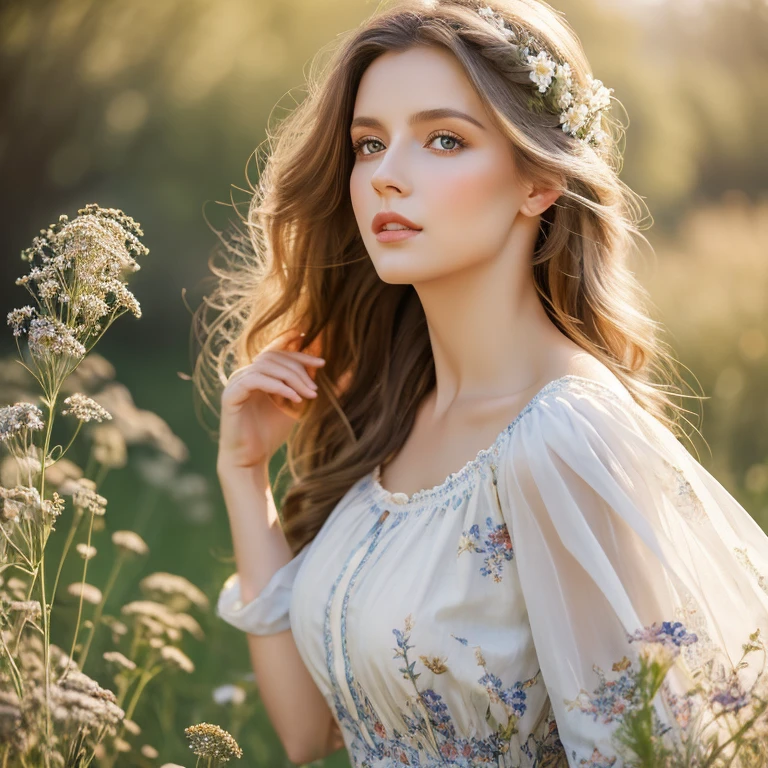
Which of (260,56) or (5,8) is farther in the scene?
(260,56)

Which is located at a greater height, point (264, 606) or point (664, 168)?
point (664, 168)

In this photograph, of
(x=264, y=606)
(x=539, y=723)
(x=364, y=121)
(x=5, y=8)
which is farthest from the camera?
(x=5, y=8)

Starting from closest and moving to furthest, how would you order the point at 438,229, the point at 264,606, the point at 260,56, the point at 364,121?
the point at 438,229, the point at 364,121, the point at 264,606, the point at 260,56

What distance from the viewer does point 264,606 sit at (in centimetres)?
189

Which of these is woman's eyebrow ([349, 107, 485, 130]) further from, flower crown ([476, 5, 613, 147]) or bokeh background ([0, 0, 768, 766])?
bokeh background ([0, 0, 768, 766])

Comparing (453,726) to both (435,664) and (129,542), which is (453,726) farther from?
(129,542)

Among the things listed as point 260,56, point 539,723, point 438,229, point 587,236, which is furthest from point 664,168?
point 539,723

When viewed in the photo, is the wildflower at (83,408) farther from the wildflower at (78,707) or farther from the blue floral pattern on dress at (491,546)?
the blue floral pattern on dress at (491,546)

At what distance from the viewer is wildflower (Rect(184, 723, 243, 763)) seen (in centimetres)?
129

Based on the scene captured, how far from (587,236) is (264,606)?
3.07ft

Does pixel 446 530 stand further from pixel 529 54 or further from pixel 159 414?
pixel 159 414

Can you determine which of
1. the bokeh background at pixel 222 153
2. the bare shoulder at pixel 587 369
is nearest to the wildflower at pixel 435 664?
the bare shoulder at pixel 587 369

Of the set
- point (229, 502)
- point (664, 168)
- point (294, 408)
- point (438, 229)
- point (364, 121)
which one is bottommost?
point (229, 502)

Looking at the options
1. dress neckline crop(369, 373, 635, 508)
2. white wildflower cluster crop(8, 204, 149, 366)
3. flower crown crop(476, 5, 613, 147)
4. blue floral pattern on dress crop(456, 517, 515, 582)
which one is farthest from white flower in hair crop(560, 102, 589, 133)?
white wildflower cluster crop(8, 204, 149, 366)
